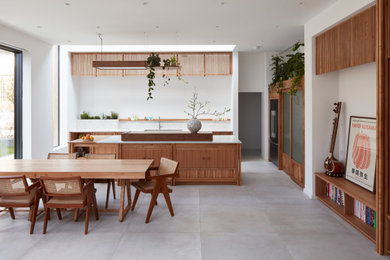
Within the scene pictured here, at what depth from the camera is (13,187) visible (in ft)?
11.8

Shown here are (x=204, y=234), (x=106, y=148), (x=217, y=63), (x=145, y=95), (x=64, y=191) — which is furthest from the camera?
(x=145, y=95)

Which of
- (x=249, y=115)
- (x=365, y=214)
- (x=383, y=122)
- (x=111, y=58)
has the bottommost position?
(x=365, y=214)

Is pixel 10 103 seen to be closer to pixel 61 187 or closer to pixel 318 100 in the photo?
pixel 61 187

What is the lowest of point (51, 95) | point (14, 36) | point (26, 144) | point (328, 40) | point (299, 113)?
point (26, 144)

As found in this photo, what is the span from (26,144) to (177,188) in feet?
10.8

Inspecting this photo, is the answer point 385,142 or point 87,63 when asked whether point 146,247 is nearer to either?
point 385,142

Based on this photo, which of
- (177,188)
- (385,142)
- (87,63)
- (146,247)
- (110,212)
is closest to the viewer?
(385,142)

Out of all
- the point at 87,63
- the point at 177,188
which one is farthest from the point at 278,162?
the point at 87,63

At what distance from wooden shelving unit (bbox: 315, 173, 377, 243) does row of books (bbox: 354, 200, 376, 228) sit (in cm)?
4

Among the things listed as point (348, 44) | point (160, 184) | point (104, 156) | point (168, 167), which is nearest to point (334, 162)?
point (348, 44)

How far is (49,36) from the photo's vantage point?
6.58 metres

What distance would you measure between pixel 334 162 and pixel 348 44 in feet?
5.63

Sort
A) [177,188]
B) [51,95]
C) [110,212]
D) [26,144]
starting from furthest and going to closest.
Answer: [51,95] → [26,144] → [177,188] → [110,212]

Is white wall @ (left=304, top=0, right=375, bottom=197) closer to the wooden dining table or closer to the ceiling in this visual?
the ceiling
